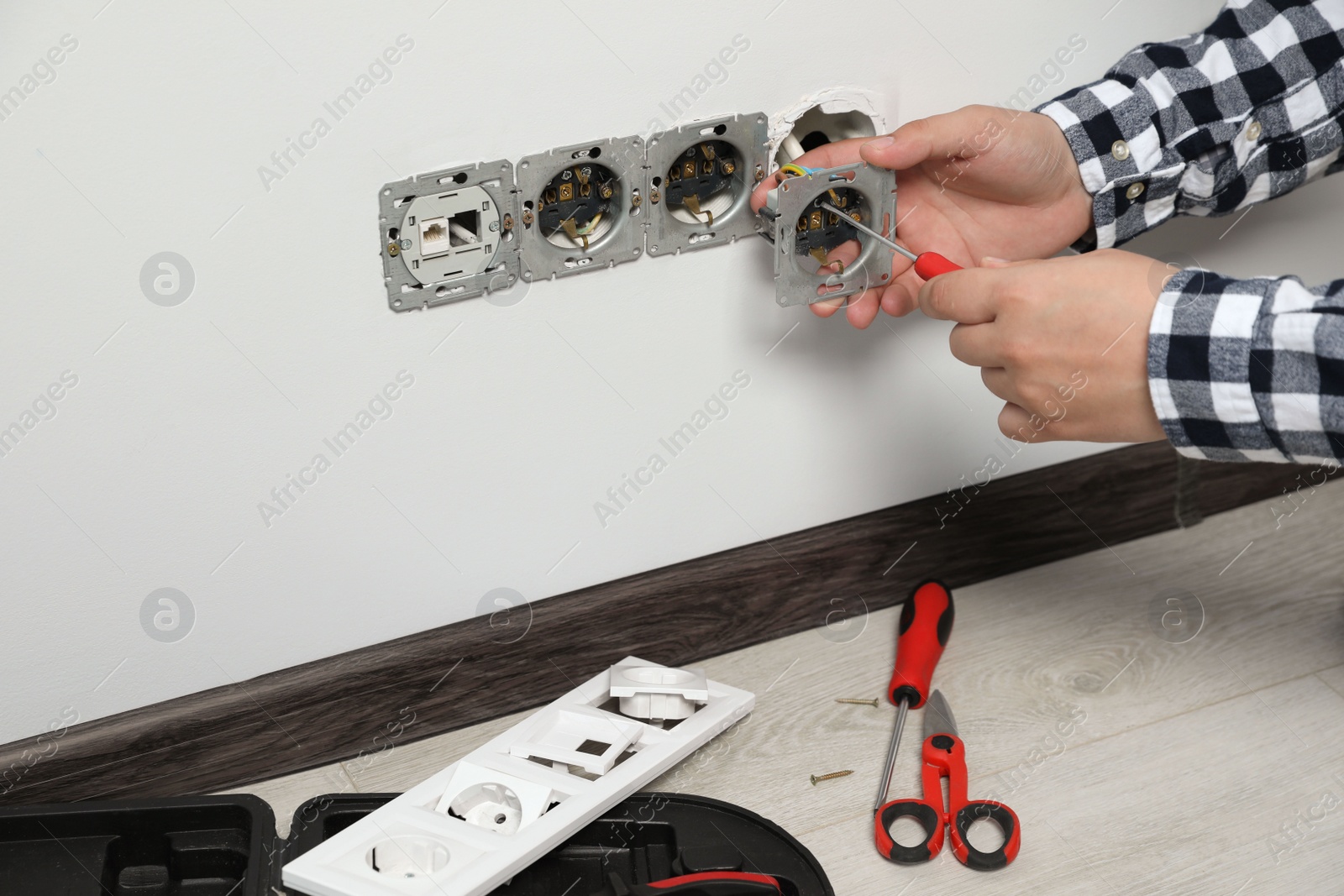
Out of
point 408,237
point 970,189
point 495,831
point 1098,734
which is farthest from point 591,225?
point 1098,734

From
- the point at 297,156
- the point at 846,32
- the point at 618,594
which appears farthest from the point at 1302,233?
the point at 297,156

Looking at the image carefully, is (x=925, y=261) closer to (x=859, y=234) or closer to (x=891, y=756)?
(x=859, y=234)

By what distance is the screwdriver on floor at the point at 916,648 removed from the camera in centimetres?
83

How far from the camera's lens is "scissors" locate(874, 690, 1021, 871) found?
735 millimetres

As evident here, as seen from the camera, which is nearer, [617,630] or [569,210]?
[569,210]

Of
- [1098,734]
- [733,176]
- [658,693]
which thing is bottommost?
[1098,734]

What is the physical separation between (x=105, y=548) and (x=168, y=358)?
0.41ft

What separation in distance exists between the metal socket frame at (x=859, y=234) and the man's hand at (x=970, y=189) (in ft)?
0.03

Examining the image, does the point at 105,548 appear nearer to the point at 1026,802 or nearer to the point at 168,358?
the point at 168,358

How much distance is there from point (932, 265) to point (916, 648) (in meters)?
0.28

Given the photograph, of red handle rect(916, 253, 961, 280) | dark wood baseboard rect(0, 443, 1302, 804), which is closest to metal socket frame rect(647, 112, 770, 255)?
red handle rect(916, 253, 961, 280)

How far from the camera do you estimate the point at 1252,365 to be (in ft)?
2.14

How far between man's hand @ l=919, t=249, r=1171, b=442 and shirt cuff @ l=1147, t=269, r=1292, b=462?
1 cm

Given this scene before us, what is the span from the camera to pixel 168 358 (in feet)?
2.29
